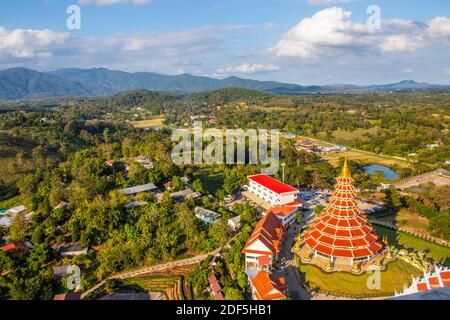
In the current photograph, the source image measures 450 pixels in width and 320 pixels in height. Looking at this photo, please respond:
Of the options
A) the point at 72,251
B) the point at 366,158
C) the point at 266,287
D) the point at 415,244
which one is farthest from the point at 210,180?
the point at 366,158

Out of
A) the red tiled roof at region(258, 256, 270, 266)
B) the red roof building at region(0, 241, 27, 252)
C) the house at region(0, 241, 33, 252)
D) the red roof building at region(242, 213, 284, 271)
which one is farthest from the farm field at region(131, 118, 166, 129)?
the red tiled roof at region(258, 256, 270, 266)

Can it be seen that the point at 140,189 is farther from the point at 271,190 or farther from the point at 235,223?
the point at 271,190

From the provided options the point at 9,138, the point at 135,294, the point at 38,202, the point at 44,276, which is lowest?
the point at 135,294

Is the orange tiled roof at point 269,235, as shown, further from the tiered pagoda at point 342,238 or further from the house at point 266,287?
the house at point 266,287

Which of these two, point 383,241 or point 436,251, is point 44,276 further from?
point 436,251

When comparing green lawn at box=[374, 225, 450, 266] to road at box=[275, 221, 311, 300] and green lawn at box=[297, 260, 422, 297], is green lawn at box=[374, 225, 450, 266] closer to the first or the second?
green lawn at box=[297, 260, 422, 297]

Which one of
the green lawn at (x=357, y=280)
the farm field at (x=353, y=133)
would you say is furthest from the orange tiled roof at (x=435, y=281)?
the farm field at (x=353, y=133)

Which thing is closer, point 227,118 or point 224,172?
point 224,172
